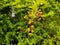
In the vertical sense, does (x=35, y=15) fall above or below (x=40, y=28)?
above

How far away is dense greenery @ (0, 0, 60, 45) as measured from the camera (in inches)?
70.6

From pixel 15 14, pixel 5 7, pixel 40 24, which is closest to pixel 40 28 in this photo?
pixel 40 24

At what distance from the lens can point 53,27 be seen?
1.83m

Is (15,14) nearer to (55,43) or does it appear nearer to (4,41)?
(4,41)

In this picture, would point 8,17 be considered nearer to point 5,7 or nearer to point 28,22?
point 5,7

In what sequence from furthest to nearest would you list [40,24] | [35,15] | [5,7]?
1. [5,7]
2. [40,24]
3. [35,15]

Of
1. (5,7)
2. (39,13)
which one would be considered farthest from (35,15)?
(5,7)

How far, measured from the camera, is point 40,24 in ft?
6.09

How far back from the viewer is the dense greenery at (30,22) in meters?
1.79

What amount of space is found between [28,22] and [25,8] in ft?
0.61

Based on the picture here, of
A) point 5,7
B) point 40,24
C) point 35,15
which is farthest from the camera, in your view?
point 5,7

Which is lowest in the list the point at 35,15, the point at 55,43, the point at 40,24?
the point at 55,43

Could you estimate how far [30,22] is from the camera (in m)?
1.78

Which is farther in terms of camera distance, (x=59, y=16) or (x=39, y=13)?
(x=59, y=16)
